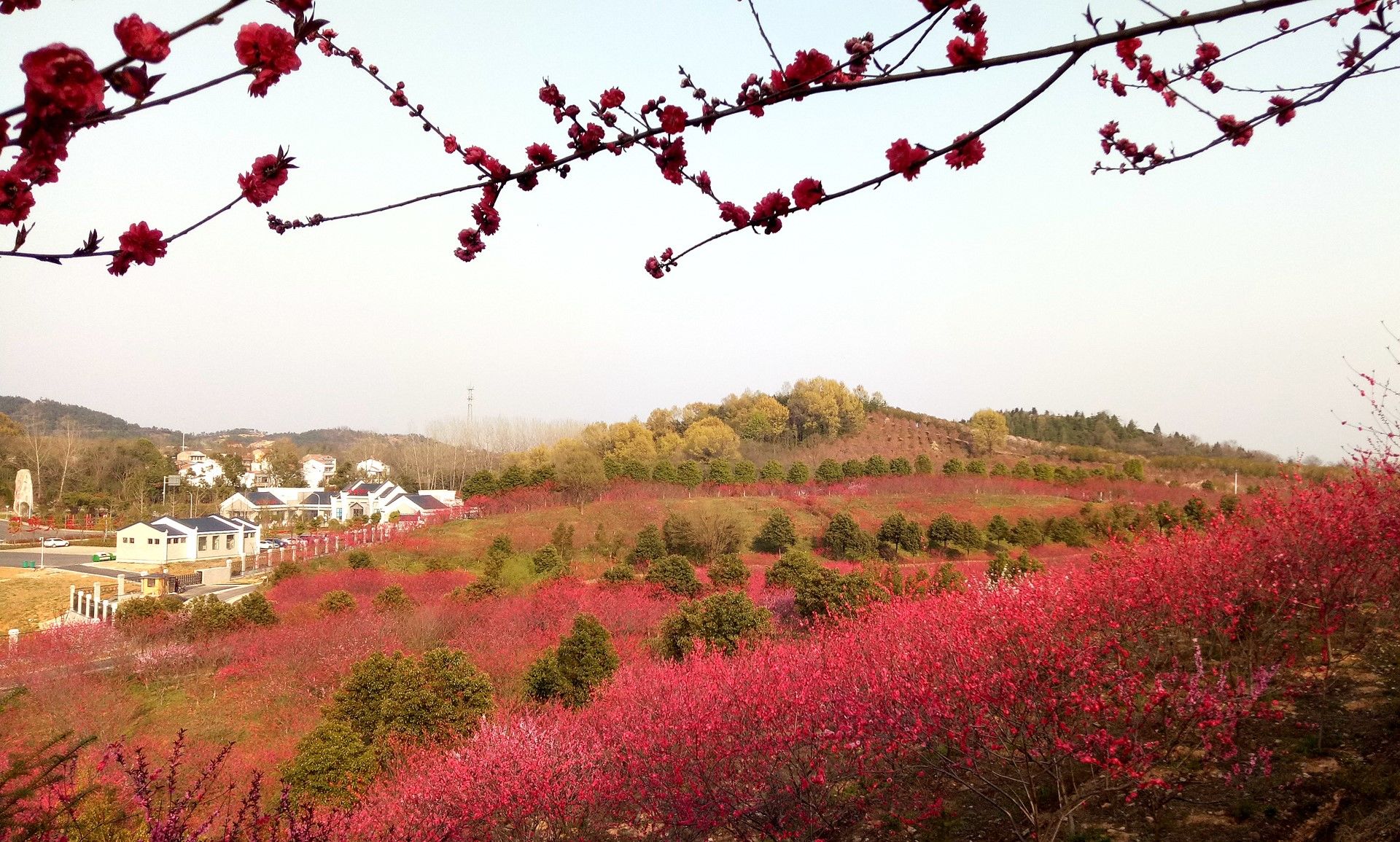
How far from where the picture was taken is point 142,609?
41.4 feet

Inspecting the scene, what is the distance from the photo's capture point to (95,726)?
8.50m

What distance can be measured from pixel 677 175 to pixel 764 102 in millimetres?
364

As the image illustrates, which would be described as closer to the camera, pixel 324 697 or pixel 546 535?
pixel 324 697

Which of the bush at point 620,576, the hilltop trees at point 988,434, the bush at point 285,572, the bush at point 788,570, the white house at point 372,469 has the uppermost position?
the hilltop trees at point 988,434

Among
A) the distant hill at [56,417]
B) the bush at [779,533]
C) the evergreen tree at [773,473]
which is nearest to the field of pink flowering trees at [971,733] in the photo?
the bush at [779,533]

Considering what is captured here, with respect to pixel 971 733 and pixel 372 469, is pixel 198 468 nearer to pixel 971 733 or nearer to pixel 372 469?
pixel 372 469

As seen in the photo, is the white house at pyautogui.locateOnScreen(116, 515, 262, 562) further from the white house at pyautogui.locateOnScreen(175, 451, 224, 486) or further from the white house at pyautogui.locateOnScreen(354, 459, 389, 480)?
the white house at pyautogui.locateOnScreen(354, 459, 389, 480)

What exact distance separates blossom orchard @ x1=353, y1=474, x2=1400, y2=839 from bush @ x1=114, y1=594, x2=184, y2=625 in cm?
899

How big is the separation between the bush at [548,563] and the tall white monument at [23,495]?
32.1 m

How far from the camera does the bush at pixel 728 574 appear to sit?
575 inches

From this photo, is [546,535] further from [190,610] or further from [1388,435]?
[1388,435]

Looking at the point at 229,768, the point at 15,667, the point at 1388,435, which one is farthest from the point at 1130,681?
the point at 15,667

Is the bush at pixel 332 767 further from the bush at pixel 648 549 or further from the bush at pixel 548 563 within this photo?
the bush at pixel 648 549

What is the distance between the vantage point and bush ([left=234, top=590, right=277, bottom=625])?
41.8 ft
